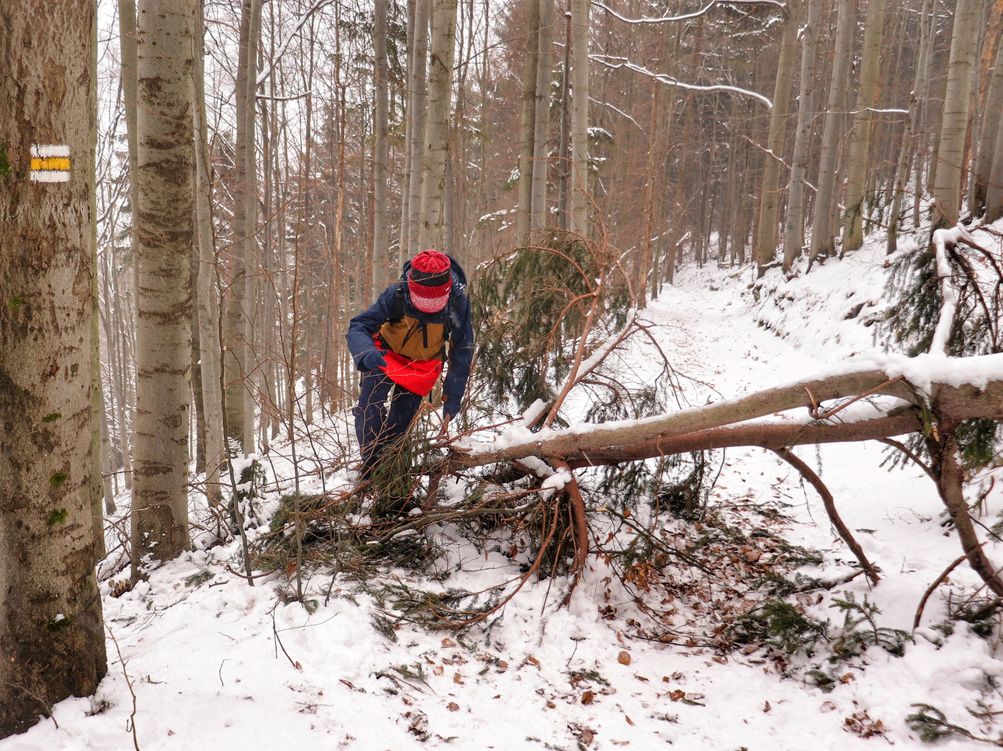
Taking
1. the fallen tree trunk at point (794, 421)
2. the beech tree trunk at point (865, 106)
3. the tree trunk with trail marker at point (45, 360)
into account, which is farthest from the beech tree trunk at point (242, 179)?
the beech tree trunk at point (865, 106)

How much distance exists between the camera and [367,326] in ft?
12.7

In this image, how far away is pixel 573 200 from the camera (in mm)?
7223

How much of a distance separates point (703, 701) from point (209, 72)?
13.2 meters

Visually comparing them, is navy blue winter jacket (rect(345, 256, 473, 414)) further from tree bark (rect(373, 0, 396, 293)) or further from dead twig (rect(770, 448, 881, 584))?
tree bark (rect(373, 0, 396, 293))

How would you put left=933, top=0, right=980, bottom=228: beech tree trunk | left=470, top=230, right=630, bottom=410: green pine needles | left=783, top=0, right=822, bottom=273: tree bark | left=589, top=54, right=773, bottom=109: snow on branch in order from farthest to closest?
1. left=783, top=0, right=822, bottom=273: tree bark
2. left=589, top=54, right=773, bottom=109: snow on branch
3. left=933, top=0, right=980, bottom=228: beech tree trunk
4. left=470, top=230, right=630, bottom=410: green pine needles

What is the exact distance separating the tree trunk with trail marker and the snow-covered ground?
195 millimetres

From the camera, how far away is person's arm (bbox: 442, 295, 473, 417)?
3.92m

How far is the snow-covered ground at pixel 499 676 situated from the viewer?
80.3 inches

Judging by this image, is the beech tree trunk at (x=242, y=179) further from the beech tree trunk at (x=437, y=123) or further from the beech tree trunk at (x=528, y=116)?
the beech tree trunk at (x=528, y=116)

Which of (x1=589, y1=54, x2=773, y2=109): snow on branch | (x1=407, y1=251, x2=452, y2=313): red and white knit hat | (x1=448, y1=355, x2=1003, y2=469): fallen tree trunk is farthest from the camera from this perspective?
(x1=589, y1=54, x2=773, y2=109): snow on branch

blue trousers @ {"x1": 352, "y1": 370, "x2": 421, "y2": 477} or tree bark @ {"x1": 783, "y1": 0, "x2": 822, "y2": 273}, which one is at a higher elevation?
tree bark @ {"x1": 783, "y1": 0, "x2": 822, "y2": 273}

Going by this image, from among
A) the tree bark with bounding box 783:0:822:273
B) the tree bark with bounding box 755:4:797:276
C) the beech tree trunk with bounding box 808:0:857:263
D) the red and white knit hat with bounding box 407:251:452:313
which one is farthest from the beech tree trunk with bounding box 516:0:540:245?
the tree bark with bounding box 783:0:822:273

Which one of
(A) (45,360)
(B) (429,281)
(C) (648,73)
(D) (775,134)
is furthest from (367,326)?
(D) (775,134)

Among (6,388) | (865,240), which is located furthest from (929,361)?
(865,240)
